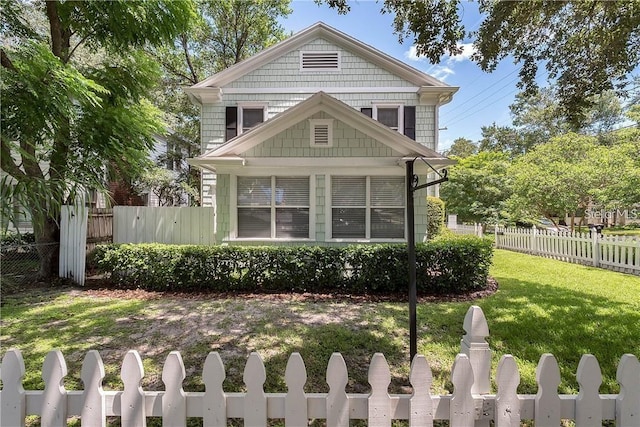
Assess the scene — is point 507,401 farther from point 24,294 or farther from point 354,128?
point 24,294

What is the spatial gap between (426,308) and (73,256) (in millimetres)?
7644

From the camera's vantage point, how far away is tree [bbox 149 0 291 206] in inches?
630

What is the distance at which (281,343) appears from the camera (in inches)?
149

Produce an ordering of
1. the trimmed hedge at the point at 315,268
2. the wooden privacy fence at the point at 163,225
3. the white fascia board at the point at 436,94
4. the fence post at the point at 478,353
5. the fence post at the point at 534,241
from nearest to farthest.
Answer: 1. the fence post at the point at 478,353
2. the trimmed hedge at the point at 315,268
3. the wooden privacy fence at the point at 163,225
4. the white fascia board at the point at 436,94
5. the fence post at the point at 534,241

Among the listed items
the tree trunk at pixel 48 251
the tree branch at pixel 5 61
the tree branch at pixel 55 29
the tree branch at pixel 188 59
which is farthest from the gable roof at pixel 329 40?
the tree branch at pixel 188 59

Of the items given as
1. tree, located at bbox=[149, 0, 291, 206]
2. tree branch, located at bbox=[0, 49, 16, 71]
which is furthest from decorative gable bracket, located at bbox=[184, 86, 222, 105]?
tree, located at bbox=[149, 0, 291, 206]

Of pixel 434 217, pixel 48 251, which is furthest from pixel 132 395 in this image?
pixel 434 217

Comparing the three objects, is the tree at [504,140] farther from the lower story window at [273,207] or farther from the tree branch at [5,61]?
the tree branch at [5,61]

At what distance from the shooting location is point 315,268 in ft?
21.2

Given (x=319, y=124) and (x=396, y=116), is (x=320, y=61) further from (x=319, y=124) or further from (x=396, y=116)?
(x=319, y=124)

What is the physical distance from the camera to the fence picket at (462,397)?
1.59 meters

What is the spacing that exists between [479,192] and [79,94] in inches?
952

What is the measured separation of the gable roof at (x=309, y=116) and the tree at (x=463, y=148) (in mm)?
43834

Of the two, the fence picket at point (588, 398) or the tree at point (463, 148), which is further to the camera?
the tree at point (463, 148)
